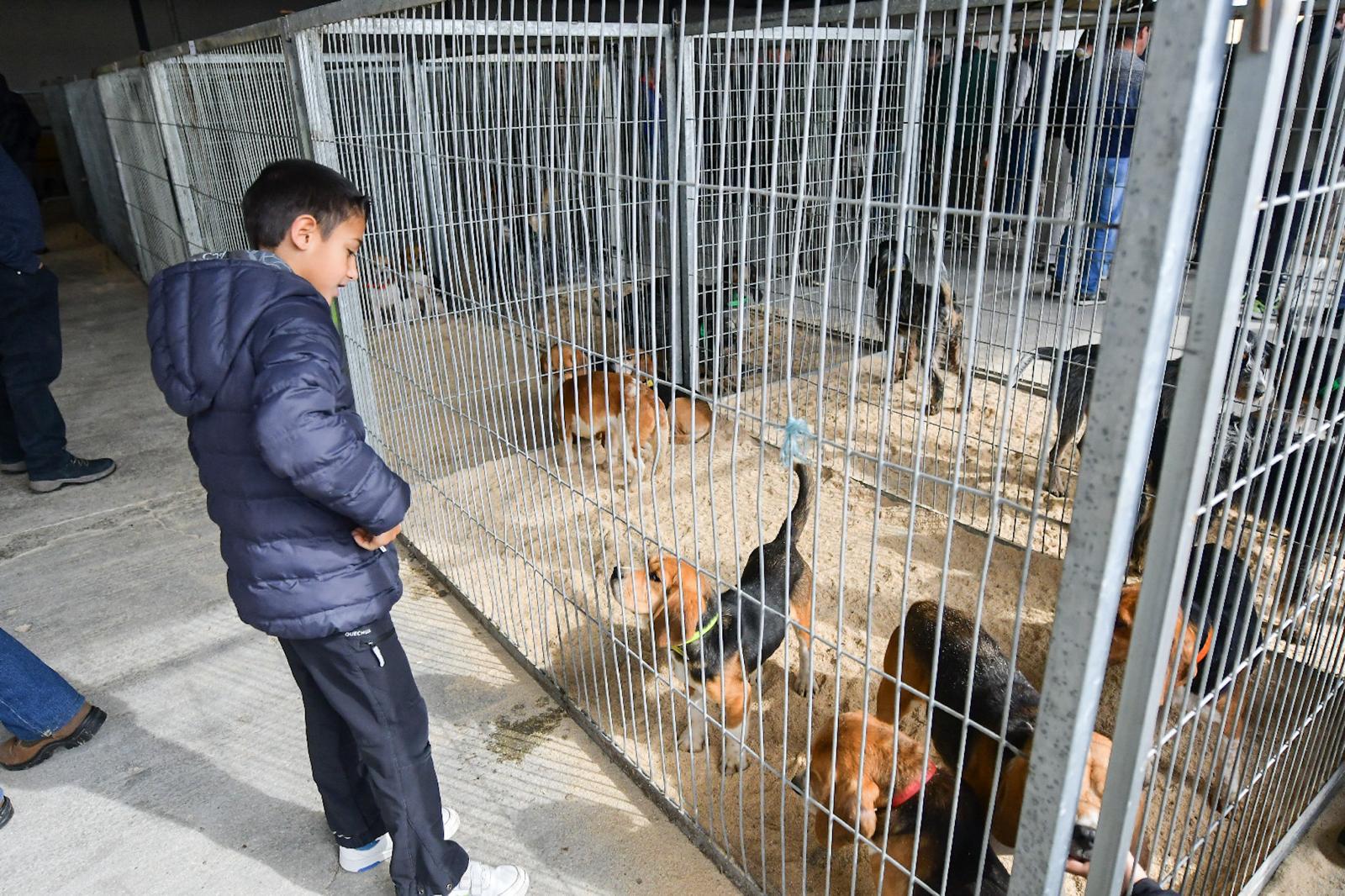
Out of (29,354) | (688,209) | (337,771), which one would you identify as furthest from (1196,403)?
(29,354)

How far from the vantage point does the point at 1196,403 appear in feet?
3.29

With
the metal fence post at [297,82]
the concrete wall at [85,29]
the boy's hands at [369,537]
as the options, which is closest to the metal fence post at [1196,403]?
the boy's hands at [369,537]

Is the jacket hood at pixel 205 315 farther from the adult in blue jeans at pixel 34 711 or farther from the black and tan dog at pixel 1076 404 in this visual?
the black and tan dog at pixel 1076 404

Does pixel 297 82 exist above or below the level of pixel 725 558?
above

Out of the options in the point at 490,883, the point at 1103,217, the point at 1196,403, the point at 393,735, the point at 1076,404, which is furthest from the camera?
the point at 1103,217

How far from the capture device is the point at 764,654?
9.58 feet

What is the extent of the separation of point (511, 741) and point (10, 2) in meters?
19.1

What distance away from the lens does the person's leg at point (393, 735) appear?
1920mm

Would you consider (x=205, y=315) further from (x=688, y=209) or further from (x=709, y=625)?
(x=688, y=209)

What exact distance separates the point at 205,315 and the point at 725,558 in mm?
2834

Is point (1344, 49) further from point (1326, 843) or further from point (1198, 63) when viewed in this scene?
point (1326, 843)

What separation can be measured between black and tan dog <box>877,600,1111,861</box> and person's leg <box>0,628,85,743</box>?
8.81 ft

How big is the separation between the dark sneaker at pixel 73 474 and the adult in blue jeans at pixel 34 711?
92.3 inches

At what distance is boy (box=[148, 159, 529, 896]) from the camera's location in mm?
1625
